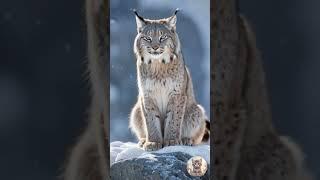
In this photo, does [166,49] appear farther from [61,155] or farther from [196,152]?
[61,155]

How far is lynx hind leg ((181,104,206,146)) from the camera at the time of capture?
4.69 metres

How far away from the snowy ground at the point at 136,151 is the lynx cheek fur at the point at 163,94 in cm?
5

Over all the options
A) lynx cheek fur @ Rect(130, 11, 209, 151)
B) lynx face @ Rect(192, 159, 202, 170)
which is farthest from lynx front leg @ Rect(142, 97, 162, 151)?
lynx face @ Rect(192, 159, 202, 170)

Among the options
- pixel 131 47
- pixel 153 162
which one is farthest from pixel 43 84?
pixel 153 162

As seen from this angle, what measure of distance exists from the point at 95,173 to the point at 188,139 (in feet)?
2.45

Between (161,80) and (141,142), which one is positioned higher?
(161,80)

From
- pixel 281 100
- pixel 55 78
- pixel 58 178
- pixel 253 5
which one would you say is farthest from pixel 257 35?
pixel 58 178

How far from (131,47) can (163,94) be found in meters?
0.43

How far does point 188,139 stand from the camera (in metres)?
4.75

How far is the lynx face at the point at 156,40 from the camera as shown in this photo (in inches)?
183

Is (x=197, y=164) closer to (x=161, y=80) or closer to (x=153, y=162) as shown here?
(x=153, y=162)

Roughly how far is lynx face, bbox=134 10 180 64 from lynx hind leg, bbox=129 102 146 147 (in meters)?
0.38

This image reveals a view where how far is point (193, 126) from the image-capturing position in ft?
15.5

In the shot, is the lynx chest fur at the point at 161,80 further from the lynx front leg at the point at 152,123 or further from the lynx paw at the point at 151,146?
the lynx paw at the point at 151,146
